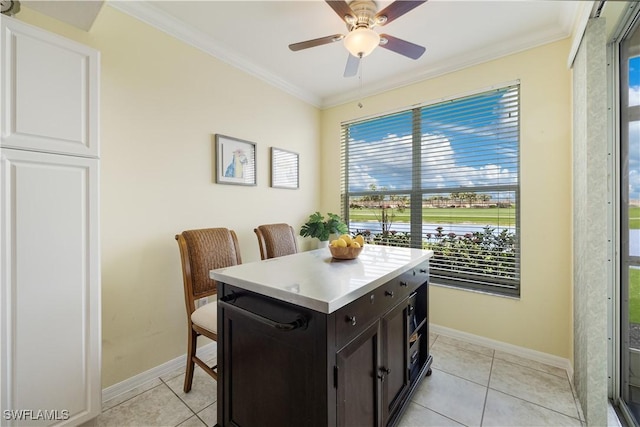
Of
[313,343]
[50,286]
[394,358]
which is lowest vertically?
[394,358]

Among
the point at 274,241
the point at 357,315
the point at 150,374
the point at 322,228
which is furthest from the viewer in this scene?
the point at 322,228

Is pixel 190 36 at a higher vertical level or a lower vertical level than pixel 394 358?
higher

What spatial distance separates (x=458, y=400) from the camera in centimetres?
174

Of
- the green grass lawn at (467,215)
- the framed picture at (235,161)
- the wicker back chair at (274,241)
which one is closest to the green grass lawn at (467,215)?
the green grass lawn at (467,215)

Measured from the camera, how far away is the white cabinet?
1.15m

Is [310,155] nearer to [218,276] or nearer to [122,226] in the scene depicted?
[122,226]

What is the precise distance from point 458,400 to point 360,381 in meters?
1.05

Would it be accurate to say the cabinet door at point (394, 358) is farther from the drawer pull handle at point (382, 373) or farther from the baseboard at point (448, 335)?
the baseboard at point (448, 335)

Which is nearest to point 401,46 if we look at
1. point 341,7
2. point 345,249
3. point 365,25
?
point 365,25

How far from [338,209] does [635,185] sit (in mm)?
2581

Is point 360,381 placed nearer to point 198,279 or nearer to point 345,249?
point 345,249

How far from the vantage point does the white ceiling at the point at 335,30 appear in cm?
190

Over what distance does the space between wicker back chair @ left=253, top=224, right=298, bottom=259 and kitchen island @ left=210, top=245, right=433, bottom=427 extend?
2.79ft

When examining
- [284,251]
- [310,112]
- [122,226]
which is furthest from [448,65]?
[122,226]
